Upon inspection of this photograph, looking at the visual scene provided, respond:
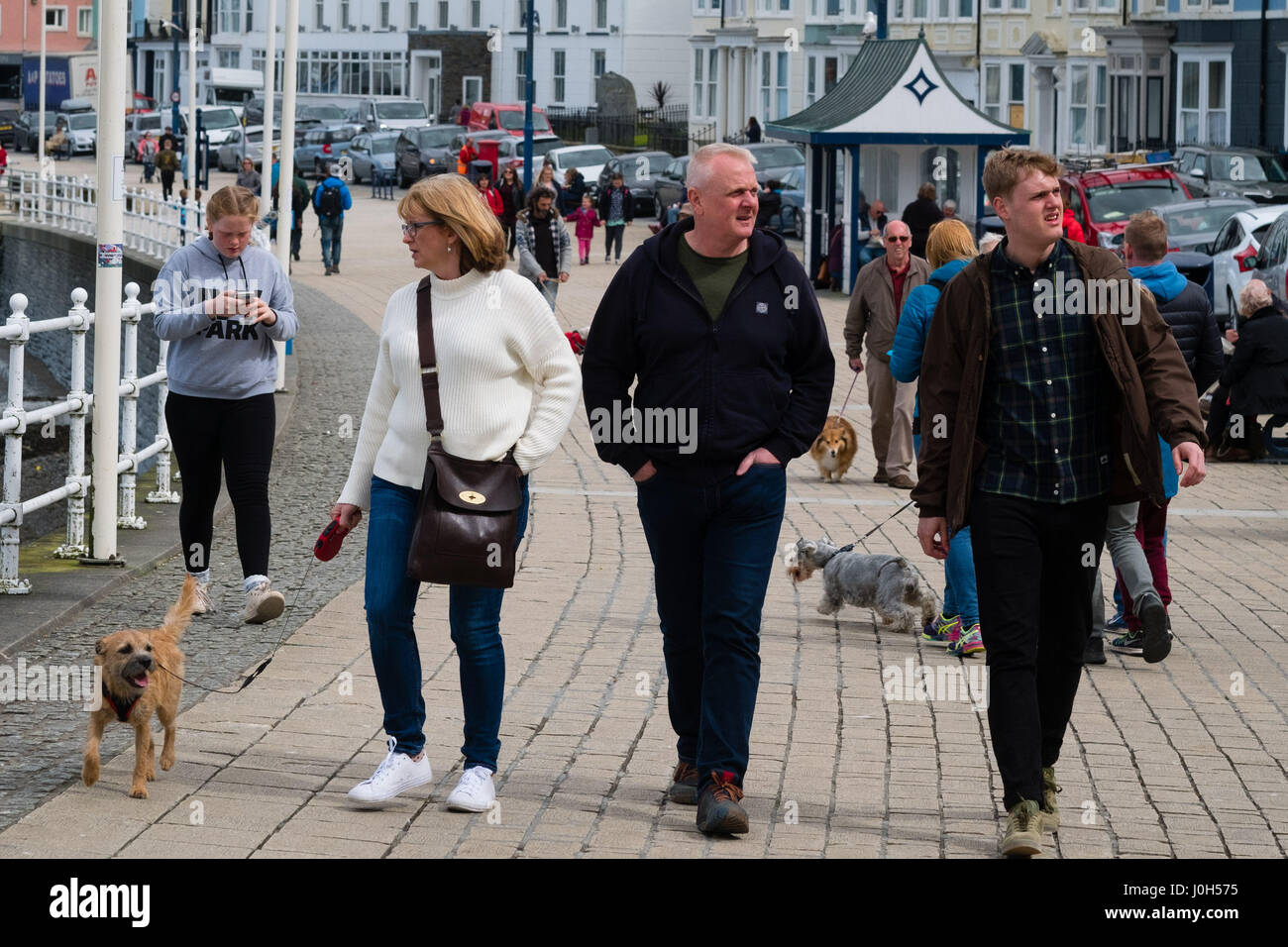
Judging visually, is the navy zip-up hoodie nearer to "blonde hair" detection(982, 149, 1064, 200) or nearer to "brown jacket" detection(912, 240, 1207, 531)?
"brown jacket" detection(912, 240, 1207, 531)

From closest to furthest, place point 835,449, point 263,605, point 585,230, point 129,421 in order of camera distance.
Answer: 1. point 263,605
2. point 129,421
3. point 835,449
4. point 585,230

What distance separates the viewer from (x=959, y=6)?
62.0m

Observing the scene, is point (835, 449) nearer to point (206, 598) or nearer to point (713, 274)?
point (206, 598)

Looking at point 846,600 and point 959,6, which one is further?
point 959,6

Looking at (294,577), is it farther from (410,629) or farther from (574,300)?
(574,300)

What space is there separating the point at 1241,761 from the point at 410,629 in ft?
9.11

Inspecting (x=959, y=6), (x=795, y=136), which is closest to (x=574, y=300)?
(x=795, y=136)

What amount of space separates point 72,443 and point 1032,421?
5711 mm

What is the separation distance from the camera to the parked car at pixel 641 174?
4725 cm

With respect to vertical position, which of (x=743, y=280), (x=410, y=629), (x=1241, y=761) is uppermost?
(x=743, y=280)

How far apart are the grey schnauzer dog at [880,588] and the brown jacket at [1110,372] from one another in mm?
3252

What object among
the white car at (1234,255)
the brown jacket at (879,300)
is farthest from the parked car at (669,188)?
the brown jacket at (879,300)

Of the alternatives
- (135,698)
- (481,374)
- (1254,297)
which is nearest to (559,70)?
(1254,297)

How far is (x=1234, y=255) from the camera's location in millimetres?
24031
